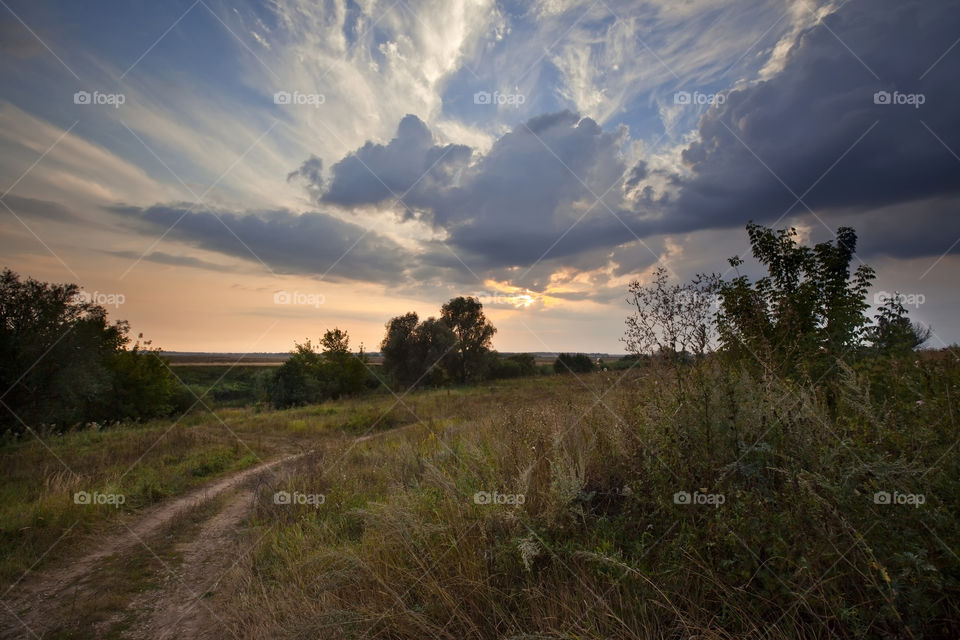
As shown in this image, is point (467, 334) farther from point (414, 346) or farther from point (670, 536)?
point (670, 536)

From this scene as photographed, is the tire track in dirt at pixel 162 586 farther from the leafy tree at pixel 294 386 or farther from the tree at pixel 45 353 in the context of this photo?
the leafy tree at pixel 294 386

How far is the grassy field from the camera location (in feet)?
8.45

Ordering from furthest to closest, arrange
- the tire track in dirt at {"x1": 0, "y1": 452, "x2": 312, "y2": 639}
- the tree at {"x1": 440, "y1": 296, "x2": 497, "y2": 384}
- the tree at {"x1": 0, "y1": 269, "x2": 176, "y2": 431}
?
the tree at {"x1": 440, "y1": 296, "x2": 497, "y2": 384}, the tree at {"x1": 0, "y1": 269, "x2": 176, "y2": 431}, the tire track in dirt at {"x1": 0, "y1": 452, "x2": 312, "y2": 639}

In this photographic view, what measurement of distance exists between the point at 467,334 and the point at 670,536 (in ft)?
163

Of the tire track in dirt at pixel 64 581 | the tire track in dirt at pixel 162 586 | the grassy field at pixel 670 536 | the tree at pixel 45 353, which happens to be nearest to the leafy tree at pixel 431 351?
the tree at pixel 45 353

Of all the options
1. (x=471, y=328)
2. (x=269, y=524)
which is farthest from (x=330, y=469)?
(x=471, y=328)

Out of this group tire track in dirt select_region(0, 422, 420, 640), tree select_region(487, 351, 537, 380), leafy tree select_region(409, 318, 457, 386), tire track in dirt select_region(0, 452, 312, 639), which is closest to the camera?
tire track in dirt select_region(0, 422, 420, 640)

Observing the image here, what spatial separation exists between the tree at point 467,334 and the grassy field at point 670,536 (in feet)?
145

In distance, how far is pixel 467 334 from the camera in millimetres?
53000

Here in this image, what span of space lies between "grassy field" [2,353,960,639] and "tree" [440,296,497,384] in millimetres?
44170

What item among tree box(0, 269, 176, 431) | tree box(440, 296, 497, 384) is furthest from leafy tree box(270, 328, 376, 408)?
tree box(0, 269, 176, 431)

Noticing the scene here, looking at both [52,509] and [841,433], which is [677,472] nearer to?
[841,433]

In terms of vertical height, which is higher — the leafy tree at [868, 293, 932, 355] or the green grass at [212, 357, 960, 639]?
the leafy tree at [868, 293, 932, 355]

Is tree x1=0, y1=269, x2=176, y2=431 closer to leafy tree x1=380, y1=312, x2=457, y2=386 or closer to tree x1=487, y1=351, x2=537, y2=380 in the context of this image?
leafy tree x1=380, y1=312, x2=457, y2=386
